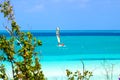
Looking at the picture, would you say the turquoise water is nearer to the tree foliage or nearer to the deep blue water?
the deep blue water

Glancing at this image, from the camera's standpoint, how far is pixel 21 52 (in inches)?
178

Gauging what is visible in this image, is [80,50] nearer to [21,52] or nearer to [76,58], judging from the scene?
[76,58]

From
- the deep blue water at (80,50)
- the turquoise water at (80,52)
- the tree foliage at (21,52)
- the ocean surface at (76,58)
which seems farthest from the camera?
the turquoise water at (80,52)

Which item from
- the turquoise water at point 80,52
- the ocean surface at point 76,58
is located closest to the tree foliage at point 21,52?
the ocean surface at point 76,58

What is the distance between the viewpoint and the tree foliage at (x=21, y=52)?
4.54 metres

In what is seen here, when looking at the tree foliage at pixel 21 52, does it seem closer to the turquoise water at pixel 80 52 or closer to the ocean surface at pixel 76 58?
the ocean surface at pixel 76 58

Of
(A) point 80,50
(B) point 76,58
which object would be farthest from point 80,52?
(B) point 76,58

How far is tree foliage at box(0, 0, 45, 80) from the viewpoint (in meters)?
4.54

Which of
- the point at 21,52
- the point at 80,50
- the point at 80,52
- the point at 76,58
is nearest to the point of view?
the point at 21,52

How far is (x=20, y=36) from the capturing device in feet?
15.1

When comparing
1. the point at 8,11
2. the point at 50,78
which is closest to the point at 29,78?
the point at 8,11

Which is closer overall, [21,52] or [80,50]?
[21,52]

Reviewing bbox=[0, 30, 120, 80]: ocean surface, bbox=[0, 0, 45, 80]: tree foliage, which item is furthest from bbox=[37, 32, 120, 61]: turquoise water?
bbox=[0, 0, 45, 80]: tree foliage

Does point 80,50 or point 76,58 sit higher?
point 80,50
